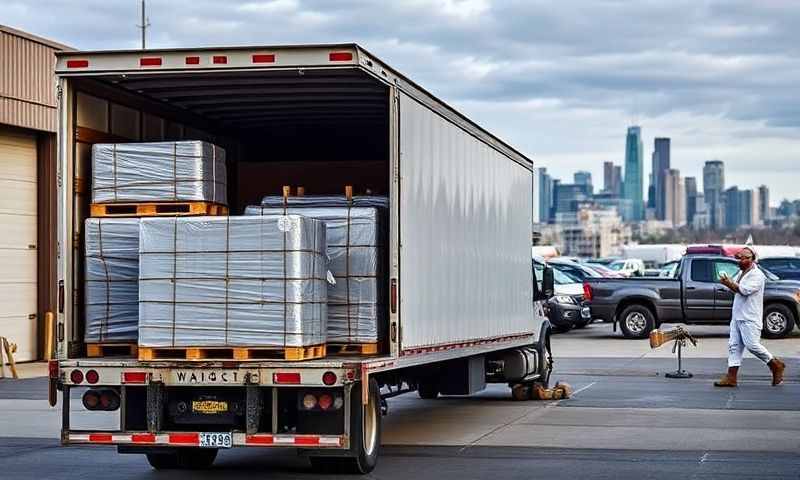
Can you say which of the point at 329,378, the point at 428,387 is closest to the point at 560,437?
the point at 428,387

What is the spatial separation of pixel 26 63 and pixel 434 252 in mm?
15046

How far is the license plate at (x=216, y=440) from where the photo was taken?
36.6 ft

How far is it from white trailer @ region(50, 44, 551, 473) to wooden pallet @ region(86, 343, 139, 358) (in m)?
0.12

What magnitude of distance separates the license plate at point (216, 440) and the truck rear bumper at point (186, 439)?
4 centimetres

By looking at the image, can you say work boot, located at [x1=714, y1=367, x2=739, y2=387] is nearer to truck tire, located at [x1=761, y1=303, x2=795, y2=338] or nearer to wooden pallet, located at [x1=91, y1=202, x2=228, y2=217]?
wooden pallet, located at [x1=91, y1=202, x2=228, y2=217]

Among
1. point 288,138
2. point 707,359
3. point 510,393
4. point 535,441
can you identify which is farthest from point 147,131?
A: point 707,359

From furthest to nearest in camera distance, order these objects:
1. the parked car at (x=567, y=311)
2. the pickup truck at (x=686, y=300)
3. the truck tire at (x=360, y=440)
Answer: the parked car at (x=567, y=311) < the pickup truck at (x=686, y=300) < the truck tire at (x=360, y=440)

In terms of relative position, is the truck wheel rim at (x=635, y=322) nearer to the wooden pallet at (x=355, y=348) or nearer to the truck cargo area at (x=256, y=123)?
the truck cargo area at (x=256, y=123)

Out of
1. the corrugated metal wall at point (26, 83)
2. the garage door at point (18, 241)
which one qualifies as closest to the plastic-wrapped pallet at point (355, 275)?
the corrugated metal wall at point (26, 83)

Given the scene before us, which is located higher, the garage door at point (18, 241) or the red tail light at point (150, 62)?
the red tail light at point (150, 62)

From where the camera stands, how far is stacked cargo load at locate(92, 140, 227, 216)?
11.8 meters

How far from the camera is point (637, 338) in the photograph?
108 ft

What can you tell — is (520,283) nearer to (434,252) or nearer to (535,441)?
(535,441)

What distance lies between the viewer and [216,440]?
1116 centimetres
